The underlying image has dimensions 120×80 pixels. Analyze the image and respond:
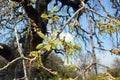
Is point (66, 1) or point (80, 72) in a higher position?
point (66, 1)

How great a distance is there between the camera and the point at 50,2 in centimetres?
1055

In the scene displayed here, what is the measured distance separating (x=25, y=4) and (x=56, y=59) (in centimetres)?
858

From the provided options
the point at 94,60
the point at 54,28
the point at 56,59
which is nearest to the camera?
the point at 94,60

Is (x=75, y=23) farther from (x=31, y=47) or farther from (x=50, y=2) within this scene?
(x=50, y=2)

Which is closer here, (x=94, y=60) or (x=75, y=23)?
(x=94, y=60)

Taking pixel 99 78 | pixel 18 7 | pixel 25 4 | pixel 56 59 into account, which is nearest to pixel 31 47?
pixel 18 7

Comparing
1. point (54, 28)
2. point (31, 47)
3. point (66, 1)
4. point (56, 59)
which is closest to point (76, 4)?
point (66, 1)

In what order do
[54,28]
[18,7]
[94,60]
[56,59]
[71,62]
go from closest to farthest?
[94,60] → [71,62] → [54,28] → [18,7] → [56,59]

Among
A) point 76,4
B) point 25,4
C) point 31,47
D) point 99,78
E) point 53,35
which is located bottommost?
point 99,78

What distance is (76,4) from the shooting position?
10742 millimetres

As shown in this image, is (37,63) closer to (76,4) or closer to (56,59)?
(76,4)

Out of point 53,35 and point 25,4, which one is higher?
point 25,4

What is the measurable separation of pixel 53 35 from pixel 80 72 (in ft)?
0.82

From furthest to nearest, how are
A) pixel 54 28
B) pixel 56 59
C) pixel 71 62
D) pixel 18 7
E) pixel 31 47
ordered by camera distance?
pixel 56 59 → pixel 31 47 → pixel 18 7 → pixel 54 28 → pixel 71 62
